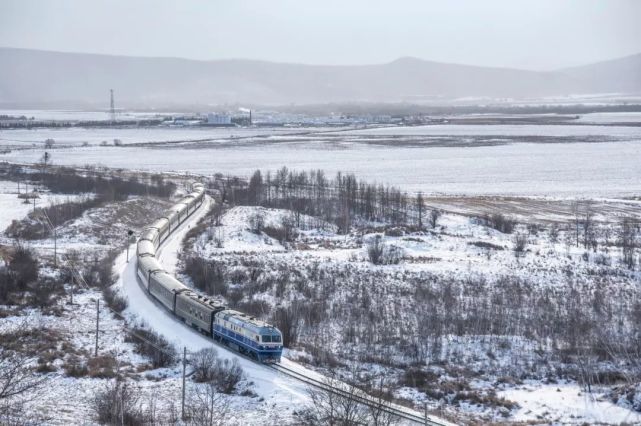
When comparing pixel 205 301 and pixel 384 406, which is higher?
pixel 205 301

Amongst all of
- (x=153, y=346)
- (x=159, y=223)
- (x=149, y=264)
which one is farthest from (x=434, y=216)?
(x=153, y=346)

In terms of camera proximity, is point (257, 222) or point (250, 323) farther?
point (257, 222)

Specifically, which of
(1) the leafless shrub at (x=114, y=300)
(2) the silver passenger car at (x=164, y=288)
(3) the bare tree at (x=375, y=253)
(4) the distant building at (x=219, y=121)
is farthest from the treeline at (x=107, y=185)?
(4) the distant building at (x=219, y=121)

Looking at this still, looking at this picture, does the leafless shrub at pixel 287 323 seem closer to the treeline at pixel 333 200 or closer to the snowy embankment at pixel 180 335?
the snowy embankment at pixel 180 335

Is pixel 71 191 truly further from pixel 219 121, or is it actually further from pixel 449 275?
pixel 219 121

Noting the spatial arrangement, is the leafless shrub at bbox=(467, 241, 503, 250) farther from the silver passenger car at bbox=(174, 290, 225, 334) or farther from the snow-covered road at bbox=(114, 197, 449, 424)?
the silver passenger car at bbox=(174, 290, 225, 334)

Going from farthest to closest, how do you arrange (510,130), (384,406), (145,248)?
(510,130)
(145,248)
(384,406)

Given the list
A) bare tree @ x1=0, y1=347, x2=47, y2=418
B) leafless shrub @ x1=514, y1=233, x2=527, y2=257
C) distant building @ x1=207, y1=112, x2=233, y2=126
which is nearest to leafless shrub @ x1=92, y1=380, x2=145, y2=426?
bare tree @ x1=0, y1=347, x2=47, y2=418

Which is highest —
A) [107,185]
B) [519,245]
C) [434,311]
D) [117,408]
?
[107,185]
